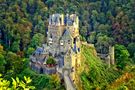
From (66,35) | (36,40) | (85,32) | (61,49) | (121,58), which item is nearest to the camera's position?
(61,49)

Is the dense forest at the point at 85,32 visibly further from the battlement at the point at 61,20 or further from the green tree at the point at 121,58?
the battlement at the point at 61,20

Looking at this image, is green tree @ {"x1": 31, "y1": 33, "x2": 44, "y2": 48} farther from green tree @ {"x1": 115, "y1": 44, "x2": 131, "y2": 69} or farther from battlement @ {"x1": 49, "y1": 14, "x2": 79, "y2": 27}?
battlement @ {"x1": 49, "y1": 14, "x2": 79, "y2": 27}

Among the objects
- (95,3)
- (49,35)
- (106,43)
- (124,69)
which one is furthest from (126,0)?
(49,35)

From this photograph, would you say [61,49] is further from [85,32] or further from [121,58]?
[85,32]

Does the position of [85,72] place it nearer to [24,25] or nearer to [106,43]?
[106,43]

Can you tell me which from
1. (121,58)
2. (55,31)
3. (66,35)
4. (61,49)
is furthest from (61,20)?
(121,58)

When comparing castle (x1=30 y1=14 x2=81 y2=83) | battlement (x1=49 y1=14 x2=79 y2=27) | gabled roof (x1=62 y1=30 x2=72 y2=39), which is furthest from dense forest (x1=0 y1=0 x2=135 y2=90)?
battlement (x1=49 y1=14 x2=79 y2=27)

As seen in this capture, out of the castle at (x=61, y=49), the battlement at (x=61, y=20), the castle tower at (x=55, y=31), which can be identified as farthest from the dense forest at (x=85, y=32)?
the battlement at (x=61, y=20)
